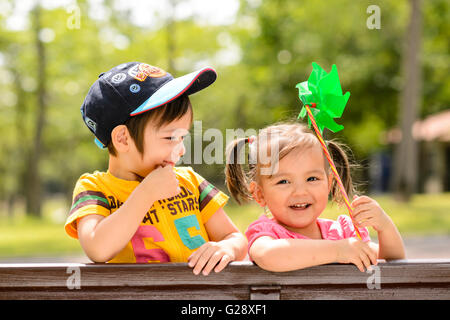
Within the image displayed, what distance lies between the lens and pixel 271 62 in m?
20.5

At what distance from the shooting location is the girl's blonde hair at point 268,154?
2062 mm

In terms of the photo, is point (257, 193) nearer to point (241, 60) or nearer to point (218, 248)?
point (218, 248)

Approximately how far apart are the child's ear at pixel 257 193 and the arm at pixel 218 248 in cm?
15

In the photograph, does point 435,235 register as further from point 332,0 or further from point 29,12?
point 29,12

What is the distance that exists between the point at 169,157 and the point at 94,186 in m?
0.31

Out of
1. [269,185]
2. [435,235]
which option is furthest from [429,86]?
[269,185]

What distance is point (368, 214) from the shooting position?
1.80 metres

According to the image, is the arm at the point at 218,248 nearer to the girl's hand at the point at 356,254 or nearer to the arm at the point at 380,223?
the girl's hand at the point at 356,254

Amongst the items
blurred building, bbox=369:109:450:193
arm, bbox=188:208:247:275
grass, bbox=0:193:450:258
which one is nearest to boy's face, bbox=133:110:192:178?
arm, bbox=188:208:247:275

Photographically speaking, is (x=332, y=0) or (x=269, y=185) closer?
(x=269, y=185)

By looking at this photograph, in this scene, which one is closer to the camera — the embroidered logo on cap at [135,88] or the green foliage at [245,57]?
the embroidered logo on cap at [135,88]

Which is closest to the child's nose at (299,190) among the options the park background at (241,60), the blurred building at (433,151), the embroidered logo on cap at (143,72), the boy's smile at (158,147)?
the boy's smile at (158,147)

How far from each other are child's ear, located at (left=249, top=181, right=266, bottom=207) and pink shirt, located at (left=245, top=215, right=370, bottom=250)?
0.09m
